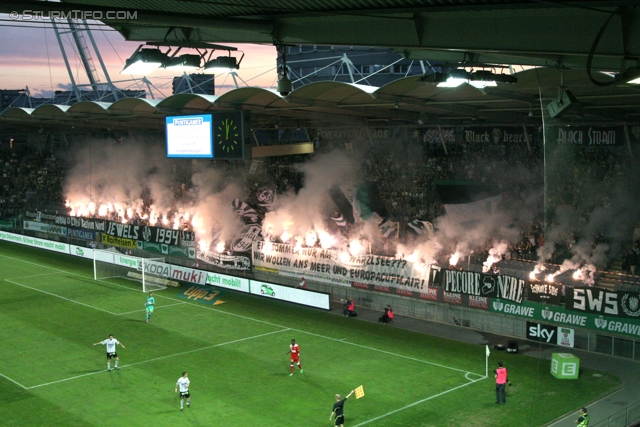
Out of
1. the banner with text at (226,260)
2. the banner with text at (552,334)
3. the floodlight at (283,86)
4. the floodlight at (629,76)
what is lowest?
the banner with text at (552,334)

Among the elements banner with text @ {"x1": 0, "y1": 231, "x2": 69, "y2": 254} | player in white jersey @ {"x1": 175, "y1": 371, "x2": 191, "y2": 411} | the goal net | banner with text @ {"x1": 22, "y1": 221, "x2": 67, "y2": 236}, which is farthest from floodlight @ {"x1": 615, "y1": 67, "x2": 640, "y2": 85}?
banner with text @ {"x1": 22, "y1": 221, "x2": 67, "y2": 236}

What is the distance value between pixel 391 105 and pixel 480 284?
373 inches

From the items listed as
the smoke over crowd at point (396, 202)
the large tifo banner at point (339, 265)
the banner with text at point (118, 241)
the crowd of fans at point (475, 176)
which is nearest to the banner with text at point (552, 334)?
the smoke over crowd at point (396, 202)

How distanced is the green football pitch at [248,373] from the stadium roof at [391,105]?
26.6 ft

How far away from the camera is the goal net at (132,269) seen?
122ft

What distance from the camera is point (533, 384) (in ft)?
68.3

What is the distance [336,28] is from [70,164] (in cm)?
5175

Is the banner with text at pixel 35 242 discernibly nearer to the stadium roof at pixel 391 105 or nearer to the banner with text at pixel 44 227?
the banner with text at pixel 44 227

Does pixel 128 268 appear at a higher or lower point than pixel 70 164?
lower

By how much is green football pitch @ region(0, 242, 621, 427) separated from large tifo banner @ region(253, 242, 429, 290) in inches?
77.9

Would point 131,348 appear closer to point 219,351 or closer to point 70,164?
point 219,351

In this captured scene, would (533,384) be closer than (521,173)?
Yes

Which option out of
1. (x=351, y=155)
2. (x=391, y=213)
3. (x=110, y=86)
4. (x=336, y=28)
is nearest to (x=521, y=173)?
(x=391, y=213)

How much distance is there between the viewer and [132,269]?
39719 millimetres
